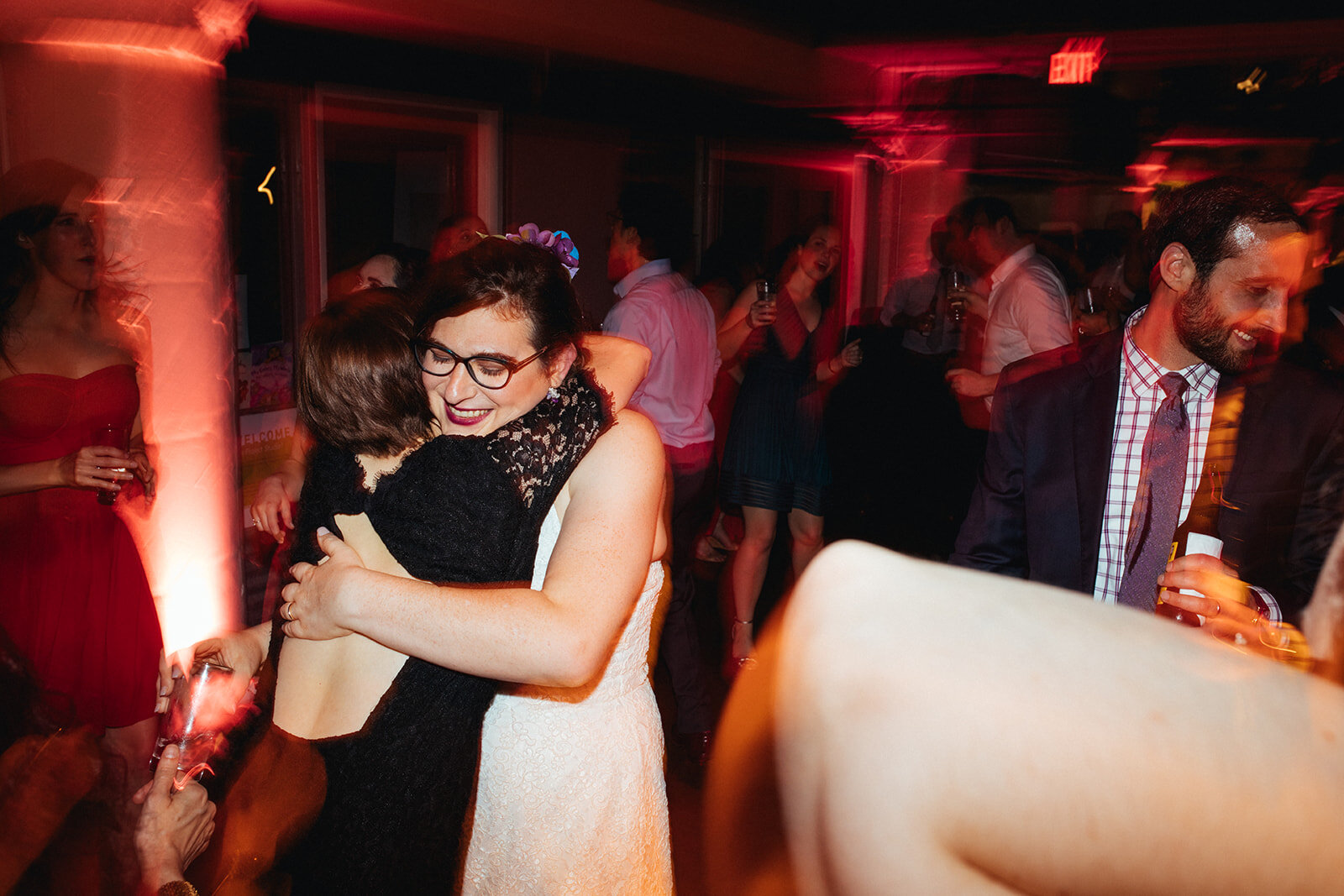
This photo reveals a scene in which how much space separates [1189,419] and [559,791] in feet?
4.38

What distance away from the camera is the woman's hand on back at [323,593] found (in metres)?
1.17

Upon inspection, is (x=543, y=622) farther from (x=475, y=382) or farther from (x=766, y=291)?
(x=766, y=291)

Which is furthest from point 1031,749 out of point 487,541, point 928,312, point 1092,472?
point 928,312

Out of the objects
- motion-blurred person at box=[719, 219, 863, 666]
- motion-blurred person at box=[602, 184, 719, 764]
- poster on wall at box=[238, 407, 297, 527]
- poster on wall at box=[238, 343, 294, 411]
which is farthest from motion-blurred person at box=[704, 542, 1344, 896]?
poster on wall at box=[238, 343, 294, 411]

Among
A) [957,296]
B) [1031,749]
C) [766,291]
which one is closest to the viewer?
[1031,749]

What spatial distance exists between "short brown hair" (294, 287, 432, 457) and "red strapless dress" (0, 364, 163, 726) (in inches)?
57.2

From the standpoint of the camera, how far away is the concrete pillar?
292 cm

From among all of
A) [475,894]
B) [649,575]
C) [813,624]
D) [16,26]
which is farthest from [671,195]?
[813,624]

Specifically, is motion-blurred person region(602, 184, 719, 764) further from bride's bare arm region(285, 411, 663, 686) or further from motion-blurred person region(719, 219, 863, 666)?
bride's bare arm region(285, 411, 663, 686)

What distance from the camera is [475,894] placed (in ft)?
5.06

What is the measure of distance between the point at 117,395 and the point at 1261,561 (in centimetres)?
274

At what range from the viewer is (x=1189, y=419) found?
177 centimetres

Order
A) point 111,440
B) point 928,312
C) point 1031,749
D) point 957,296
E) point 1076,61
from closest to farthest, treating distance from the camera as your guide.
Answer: point 1031,749, point 111,440, point 957,296, point 928,312, point 1076,61

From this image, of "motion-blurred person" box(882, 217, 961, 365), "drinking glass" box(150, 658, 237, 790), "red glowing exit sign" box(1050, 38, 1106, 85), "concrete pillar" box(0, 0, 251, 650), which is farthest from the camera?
"red glowing exit sign" box(1050, 38, 1106, 85)
